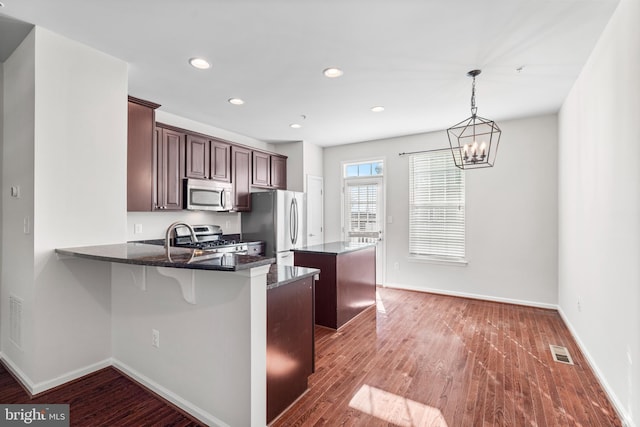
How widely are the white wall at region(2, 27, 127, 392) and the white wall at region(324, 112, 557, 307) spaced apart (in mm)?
4239

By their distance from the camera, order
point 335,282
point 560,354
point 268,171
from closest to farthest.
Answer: point 560,354 → point 335,282 → point 268,171

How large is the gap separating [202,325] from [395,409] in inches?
55.2

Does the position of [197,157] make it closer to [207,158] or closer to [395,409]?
[207,158]

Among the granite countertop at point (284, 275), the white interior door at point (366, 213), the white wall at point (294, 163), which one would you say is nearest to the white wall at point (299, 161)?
the white wall at point (294, 163)

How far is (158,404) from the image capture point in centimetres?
211

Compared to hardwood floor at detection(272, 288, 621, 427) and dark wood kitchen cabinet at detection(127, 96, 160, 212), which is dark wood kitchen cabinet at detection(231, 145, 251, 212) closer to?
dark wood kitchen cabinet at detection(127, 96, 160, 212)

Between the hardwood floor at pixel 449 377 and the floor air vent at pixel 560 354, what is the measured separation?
56 mm

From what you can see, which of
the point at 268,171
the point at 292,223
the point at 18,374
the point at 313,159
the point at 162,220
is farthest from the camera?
the point at 313,159

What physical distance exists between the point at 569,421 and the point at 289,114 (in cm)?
400

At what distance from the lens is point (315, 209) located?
5914 millimetres

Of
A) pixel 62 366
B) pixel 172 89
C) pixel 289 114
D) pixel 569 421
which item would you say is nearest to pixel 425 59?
pixel 289 114

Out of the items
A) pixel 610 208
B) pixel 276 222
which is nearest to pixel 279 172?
pixel 276 222

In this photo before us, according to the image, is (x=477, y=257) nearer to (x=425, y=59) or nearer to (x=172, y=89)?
(x=425, y=59)

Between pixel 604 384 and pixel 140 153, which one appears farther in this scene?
pixel 140 153
